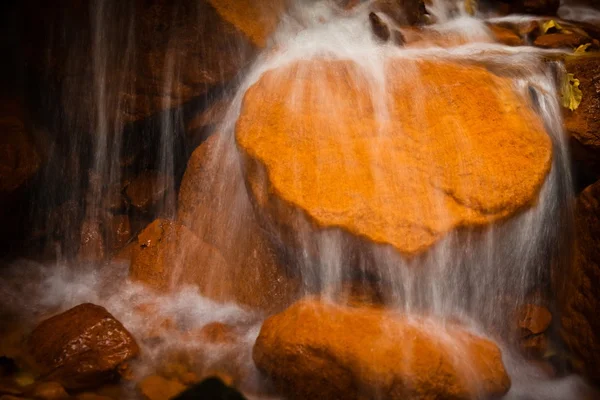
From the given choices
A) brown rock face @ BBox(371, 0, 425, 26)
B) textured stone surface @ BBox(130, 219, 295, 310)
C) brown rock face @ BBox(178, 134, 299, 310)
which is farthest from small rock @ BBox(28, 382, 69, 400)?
brown rock face @ BBox(371, 0, 425, 26)

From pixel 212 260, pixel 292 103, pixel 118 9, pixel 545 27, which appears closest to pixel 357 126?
pixel 292 103

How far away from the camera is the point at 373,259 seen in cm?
388

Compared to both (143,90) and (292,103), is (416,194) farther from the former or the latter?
(143,90)

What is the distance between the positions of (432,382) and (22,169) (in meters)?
5.60

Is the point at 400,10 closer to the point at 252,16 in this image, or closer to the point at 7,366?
the point at 252,16

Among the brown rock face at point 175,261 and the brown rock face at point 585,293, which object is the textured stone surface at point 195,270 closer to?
the brown rock face at point 175,261

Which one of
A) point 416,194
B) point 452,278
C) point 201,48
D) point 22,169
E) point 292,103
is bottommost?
point 452,278

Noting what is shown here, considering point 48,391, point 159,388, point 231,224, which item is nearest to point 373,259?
point 231,224

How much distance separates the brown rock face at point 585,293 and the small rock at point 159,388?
4.15m

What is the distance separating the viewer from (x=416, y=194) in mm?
3977

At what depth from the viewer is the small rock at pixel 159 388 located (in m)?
3.59

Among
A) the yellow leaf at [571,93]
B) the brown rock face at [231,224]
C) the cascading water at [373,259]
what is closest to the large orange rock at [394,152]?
the cascading water at [373,259]

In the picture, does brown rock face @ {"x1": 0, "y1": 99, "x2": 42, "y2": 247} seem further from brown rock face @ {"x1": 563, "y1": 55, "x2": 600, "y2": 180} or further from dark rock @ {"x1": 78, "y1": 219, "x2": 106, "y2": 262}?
brown rock face @ {"x1": 563, "y1": 55, "x2": 600, "y2": 180}

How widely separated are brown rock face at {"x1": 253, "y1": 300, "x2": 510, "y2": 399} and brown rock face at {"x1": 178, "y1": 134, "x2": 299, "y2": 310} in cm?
91
